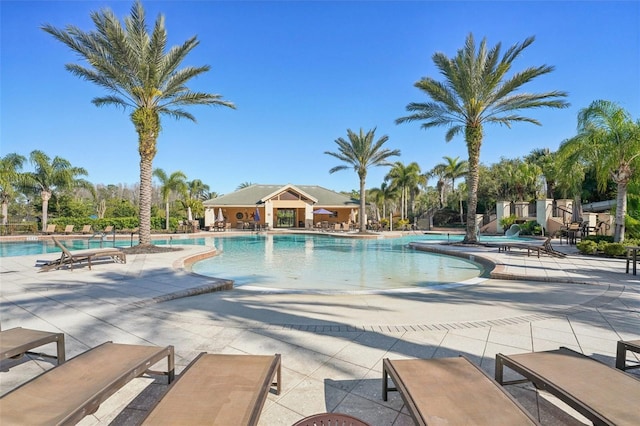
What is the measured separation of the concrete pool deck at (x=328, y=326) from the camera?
273 cm

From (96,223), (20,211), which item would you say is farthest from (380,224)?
(20,211)

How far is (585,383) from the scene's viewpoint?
2205 millimetres

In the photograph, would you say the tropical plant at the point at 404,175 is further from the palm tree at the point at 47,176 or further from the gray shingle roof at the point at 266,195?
the palm tree at the point at 47,176

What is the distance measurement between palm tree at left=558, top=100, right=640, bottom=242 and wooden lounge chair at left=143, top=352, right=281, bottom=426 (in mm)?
15625

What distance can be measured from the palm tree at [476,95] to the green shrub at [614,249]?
5.60 m

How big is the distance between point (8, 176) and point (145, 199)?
63.4 feet

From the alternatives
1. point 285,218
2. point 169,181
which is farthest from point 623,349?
point 285,218

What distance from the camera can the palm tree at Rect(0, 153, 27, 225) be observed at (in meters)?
24.6

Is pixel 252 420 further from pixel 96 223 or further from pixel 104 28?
pixel 96 223

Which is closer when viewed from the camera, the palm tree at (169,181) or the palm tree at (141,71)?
the palm tree at (141,71)

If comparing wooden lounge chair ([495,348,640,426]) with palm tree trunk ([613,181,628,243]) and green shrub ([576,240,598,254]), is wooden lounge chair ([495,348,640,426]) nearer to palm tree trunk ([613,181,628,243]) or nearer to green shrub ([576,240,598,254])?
green shrub ([576,240,598,254])

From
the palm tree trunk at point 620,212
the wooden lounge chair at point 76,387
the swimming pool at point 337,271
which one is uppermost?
the palm tree trunk at point 620,212

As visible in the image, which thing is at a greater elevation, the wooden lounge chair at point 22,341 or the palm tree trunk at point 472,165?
the palm tree trunk at point 472,165

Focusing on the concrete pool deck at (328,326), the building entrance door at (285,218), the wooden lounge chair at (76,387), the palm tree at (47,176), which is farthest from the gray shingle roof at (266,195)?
the wooden lounge chair at (76,387)
